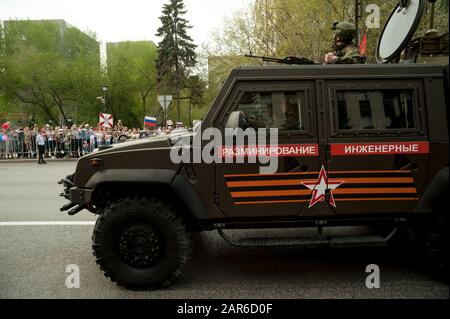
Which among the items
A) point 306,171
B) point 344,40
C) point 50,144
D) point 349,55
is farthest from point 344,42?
point 50,144

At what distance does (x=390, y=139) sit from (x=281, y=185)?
114 cm

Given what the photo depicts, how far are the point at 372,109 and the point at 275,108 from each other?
96 cm

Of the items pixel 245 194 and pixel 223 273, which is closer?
pixel 245 194

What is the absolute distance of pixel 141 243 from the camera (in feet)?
11.9

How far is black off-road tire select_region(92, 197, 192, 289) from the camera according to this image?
11.8ft

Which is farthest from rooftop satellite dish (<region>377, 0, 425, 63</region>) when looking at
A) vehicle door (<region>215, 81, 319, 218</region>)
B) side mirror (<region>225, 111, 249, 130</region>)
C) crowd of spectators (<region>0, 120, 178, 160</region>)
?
crowd of spectators (<region>0, 120, 178, 160</region>)

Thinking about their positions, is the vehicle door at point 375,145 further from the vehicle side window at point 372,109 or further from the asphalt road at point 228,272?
the asphalt road at point 228,272

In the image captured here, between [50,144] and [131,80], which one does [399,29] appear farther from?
[131,80]

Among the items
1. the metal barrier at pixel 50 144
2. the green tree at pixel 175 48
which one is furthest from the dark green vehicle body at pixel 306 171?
the green tree at pixel 175 48

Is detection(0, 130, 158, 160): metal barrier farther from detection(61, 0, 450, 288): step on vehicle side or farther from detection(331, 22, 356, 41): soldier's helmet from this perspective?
detection(61, 0, 450, 288): step on vehicle side

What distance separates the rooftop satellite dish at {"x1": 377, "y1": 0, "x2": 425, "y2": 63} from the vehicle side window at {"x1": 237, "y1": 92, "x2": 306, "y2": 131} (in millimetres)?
1634
